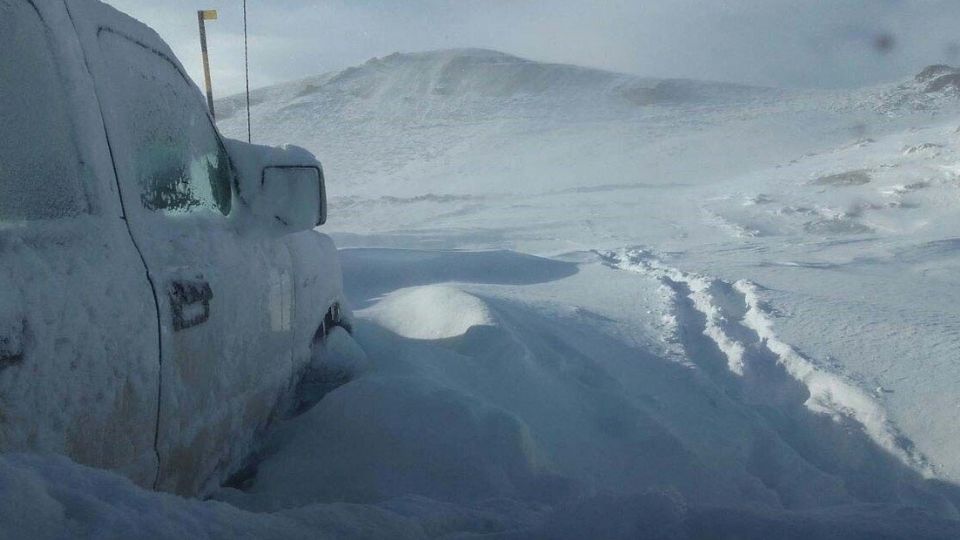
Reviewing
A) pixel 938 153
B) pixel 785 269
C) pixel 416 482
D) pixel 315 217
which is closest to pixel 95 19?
pixel 315 217

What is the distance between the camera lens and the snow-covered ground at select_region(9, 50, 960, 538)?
5.63ft

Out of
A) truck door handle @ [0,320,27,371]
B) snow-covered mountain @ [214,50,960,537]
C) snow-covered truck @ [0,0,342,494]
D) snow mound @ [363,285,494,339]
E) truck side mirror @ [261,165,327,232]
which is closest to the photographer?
truck door handle @ [0,320,27,371]

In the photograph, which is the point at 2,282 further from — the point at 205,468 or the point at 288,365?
the point at 288,365

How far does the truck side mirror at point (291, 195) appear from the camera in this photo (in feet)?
9.62

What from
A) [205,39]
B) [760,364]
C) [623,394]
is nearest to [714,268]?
[760,364]

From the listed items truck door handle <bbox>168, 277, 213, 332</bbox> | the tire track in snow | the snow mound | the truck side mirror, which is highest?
the truck side mirror

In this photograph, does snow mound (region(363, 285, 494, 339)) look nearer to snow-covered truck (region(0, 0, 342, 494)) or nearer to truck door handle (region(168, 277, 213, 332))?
snow-covered truck (region(0, 0, 342, 494))

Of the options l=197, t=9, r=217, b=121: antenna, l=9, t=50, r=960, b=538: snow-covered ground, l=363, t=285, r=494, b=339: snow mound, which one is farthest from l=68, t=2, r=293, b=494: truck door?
l=197, t=9, r=217, b=121: antenna

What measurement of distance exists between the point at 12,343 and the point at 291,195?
1.52 m

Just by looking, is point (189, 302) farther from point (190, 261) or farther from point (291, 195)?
point (291, 195)

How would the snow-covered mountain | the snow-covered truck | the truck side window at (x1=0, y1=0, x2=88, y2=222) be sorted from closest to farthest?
the snow-covered truck → the truck side window at (x1=0, y1=0, x2=88, y2=222) → the snow-covered mountain

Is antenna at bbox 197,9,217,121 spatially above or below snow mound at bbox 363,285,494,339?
above

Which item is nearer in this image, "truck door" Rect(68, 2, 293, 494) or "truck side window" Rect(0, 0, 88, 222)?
"truck side window" Rect(0, 0, 88, 222)

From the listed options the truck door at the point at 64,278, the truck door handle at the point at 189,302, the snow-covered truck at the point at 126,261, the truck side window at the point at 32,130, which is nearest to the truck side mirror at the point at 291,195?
the snow-covered truck at the point at 126,261
